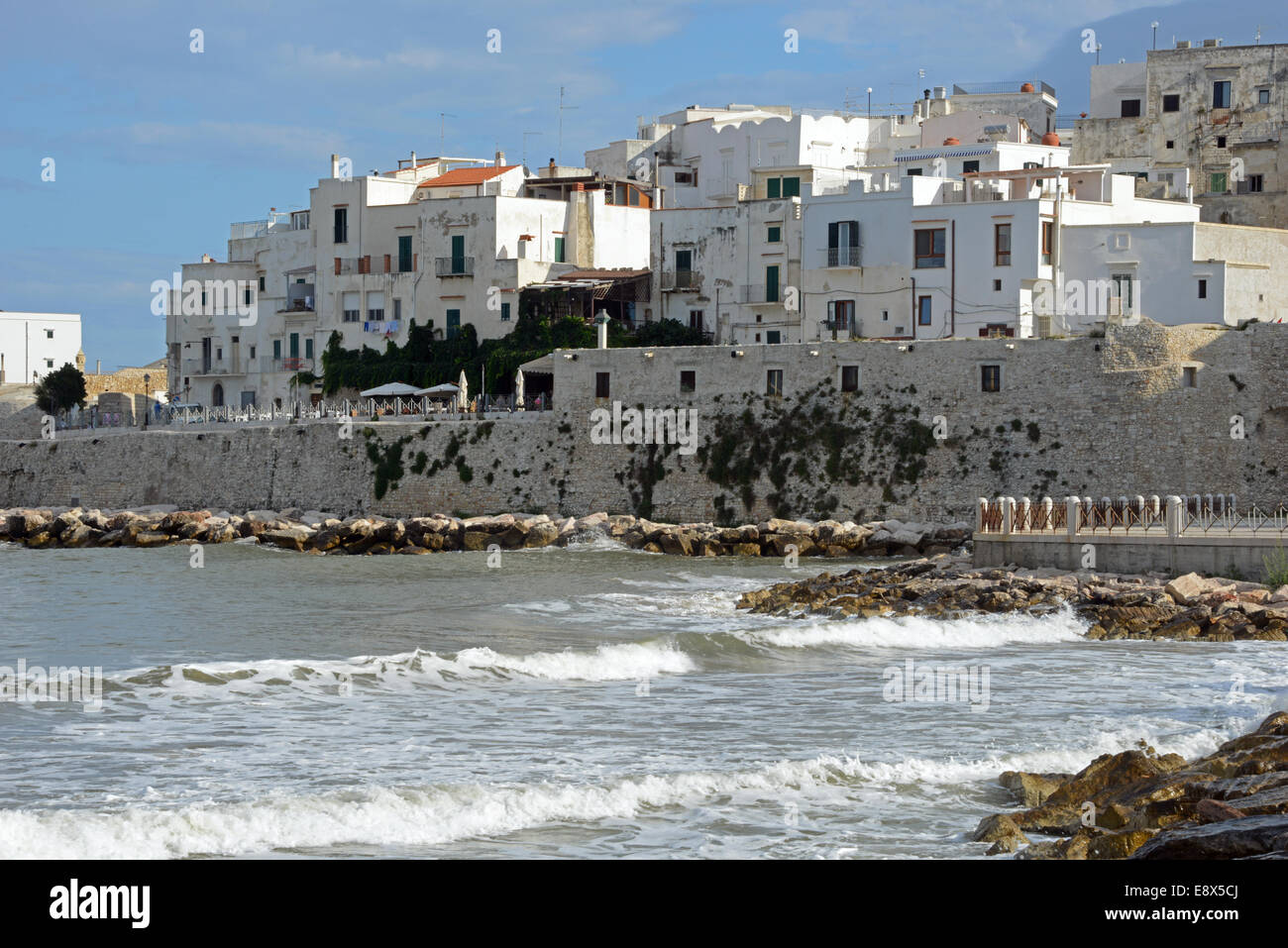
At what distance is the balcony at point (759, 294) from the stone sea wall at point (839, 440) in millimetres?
6640

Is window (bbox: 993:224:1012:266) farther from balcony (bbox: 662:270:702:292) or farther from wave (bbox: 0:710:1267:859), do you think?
wave (bbox: 0:710:1267:859)

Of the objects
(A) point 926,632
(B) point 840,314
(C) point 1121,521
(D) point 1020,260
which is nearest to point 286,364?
(B) point 840,314

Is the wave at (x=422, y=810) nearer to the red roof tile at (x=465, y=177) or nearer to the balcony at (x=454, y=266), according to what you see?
the balcony at (x=454, y=266)

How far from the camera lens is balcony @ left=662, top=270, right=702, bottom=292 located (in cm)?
4975

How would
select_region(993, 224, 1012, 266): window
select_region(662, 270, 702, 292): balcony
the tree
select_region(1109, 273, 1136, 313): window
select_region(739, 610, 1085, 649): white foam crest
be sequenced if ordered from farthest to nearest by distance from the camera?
the tree < select_region(662, 270, 702, 292): balcony < select_region(993, 224, 1012, 266): window < select_region(1109, 273, 1136, 313): window < select_region(739, 610, 1085, 649): white foam crest

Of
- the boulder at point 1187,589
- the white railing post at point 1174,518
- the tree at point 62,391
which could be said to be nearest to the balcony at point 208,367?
the tree at point 62,391

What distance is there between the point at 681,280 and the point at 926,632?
27787mm

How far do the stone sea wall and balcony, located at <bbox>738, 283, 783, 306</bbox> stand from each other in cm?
664

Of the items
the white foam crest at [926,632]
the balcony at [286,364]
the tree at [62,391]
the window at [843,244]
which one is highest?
the window at [843,244]

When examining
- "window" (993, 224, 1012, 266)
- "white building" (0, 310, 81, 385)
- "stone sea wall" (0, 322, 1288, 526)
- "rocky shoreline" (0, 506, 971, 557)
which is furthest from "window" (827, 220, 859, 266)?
"white building" (0, 310, 81, 385)

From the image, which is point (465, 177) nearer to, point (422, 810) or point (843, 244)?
point (843, 244)

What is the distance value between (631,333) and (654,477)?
9.29 metres

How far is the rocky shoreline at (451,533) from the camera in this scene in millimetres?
36375

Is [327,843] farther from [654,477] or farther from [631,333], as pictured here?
[631,333]
